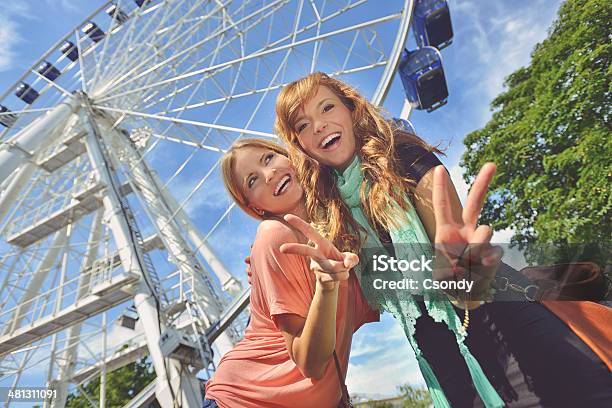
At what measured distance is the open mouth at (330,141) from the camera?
216 centimetres

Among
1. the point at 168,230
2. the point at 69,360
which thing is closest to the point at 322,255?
the point at 168,230

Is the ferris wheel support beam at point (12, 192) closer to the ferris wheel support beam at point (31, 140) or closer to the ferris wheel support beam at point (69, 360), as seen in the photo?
the ferris wheel support beam at point (31, 140)

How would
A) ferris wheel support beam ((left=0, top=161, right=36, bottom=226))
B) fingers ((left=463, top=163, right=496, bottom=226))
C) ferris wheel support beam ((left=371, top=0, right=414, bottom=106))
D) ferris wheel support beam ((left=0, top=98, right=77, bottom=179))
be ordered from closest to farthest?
fingers ((left=463, top=163, right=496, bottom=226)), ferris wheel support beam ((left=371, top=0, right=414, bottom=106)), ferris wheel support beam ((left=0, top=98, right=77, bottom=179)), ferris wheel support beam ((left=0, top=161, right=36, bottom=226))

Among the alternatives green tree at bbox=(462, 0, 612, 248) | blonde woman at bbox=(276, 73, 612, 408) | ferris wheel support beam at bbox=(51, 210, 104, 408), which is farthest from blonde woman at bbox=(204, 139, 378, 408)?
ferris wheel support beam at bbox=(51, 210, 104, 408)

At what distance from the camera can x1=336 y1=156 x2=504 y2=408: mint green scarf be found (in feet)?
5.41

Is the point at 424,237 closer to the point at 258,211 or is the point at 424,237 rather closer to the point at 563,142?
the point at 258,211

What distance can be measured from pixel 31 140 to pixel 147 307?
3.86m

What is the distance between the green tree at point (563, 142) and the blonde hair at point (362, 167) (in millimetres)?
7062

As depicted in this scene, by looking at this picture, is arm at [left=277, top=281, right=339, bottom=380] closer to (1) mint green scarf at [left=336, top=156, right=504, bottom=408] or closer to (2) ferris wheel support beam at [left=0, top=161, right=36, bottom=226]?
(1) mint green scarf at [left=336, top=156, right=504, bottom=408]

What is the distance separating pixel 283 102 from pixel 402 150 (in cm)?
61

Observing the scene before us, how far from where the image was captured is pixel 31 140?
8727 mm

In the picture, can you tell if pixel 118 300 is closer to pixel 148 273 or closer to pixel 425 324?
pixel 148 273

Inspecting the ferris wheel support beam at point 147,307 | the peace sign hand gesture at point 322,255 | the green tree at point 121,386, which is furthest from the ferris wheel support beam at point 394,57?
the green tree at point 121,386

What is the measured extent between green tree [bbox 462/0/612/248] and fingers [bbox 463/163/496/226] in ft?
24.3
